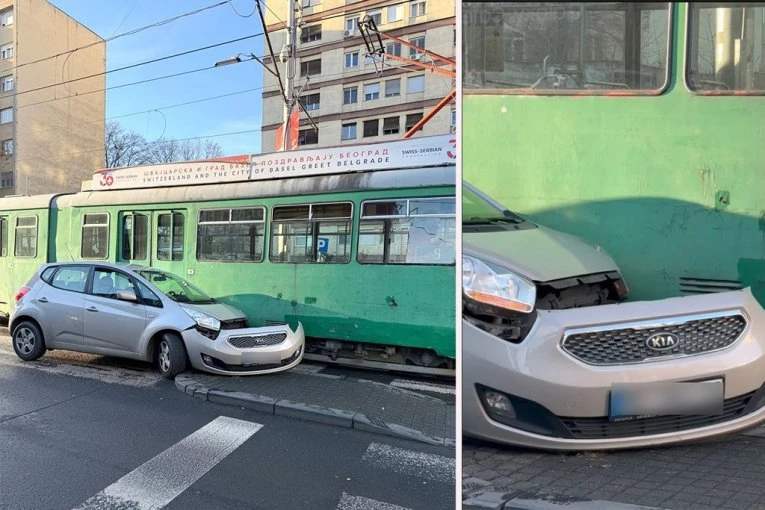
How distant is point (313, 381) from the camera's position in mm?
3889

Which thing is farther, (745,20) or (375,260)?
(375,260)

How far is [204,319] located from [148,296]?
51 centimetres

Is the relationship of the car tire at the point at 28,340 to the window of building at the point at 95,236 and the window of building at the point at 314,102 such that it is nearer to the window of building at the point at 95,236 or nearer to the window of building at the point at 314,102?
the window of building at the point at 95,236

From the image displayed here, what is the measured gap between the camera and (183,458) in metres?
2.55

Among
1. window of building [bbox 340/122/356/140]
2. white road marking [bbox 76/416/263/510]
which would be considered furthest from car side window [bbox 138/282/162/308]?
window of building [bbox 340/122/356/140]

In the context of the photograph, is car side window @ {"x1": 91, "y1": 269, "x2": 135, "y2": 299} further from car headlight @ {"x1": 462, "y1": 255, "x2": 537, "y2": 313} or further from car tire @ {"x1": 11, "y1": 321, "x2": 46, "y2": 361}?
car headlight @ {"x1": 462, "y1": 255, "x2": 537, "y2": 313}

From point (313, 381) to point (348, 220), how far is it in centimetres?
140

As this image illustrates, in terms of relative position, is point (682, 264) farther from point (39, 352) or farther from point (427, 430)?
point (39, 352)

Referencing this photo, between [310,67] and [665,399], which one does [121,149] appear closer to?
[665,399]

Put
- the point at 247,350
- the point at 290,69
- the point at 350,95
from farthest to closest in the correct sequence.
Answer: the point at 350,95 < the point at 290,69 < the point at 247,350

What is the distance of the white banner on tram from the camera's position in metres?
3.59

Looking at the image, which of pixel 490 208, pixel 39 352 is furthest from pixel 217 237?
pixel 490 208

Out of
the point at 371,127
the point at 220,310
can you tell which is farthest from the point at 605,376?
the point at 371,127

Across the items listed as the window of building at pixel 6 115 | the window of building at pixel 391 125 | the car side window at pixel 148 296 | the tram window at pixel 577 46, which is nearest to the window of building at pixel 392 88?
the window of building at pixel 391 125
